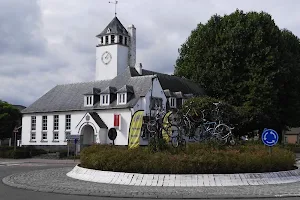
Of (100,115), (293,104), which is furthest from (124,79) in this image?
(293,104)

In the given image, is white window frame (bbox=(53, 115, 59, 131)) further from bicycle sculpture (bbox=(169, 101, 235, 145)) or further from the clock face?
bicycle sculpture (bbox=(169, 101, 235, 145))

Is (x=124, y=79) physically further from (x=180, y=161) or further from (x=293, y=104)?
(x=180, y=161)

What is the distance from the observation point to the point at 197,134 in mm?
26312

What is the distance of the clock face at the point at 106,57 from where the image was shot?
68312 mm

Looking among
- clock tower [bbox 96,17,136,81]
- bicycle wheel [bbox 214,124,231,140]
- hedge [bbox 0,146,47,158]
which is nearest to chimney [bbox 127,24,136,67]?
clock tower [bbox 96,17,136,81]

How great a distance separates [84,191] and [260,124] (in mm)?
39421

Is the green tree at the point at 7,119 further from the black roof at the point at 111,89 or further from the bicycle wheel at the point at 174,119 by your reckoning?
the bicycle wheel at the point at 174,119

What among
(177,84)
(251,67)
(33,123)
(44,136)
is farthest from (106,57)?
(251,67)

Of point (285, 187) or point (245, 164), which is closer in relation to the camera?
point (285, 187)

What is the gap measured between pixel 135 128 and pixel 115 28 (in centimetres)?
4397

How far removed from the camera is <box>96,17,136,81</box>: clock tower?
2660 inches

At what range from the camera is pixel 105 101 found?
5409cm

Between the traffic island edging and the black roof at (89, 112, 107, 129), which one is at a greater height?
the black roof at (89, 112, 107, 129)

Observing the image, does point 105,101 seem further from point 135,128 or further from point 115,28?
point 135,128
